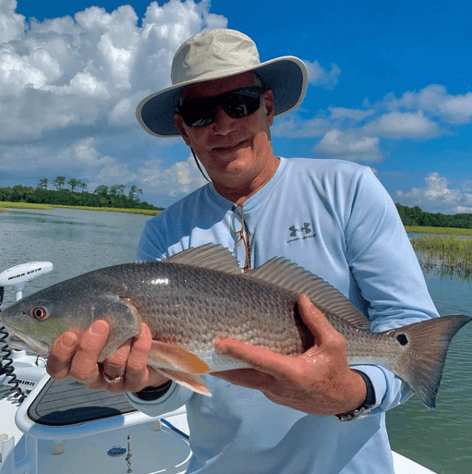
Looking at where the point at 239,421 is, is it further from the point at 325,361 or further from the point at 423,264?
the point at 423,264

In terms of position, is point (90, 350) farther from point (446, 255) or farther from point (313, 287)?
point (446, 255)

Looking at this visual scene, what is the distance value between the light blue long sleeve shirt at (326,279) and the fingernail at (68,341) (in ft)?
2.04

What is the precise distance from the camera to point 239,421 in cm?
233

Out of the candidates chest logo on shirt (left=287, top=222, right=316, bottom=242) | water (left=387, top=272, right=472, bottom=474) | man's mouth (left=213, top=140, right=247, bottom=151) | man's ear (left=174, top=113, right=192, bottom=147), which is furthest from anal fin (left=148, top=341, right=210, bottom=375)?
water (left=387, top=272, right=472, bottom=474)

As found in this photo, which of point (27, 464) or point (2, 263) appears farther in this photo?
point (2, 263)

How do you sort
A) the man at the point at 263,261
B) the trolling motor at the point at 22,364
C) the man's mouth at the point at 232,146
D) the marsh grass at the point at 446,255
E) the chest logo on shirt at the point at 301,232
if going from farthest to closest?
the marsh grass at the point at 446,255, the trolling motor at the point at 22,364, the man's mouth at the point at 232,146, the chest logo on shirt at the point at 301,232, the man at the point at 263,261

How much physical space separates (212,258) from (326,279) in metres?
0.59

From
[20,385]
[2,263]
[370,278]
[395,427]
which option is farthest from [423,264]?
[370,278]

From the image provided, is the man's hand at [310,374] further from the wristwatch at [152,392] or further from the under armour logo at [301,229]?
the wristwatch at [152,392]

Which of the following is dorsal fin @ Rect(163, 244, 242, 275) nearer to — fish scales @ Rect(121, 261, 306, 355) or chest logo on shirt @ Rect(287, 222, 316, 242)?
fish scales @ Rect(121, 261, 306, 355)

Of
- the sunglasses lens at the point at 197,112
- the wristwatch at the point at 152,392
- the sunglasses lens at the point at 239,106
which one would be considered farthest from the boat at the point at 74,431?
the sunglasses lens at the point at 239,106

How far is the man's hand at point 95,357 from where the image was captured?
6.64 feet

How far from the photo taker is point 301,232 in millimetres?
2361

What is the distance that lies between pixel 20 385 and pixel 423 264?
23.6 meters
